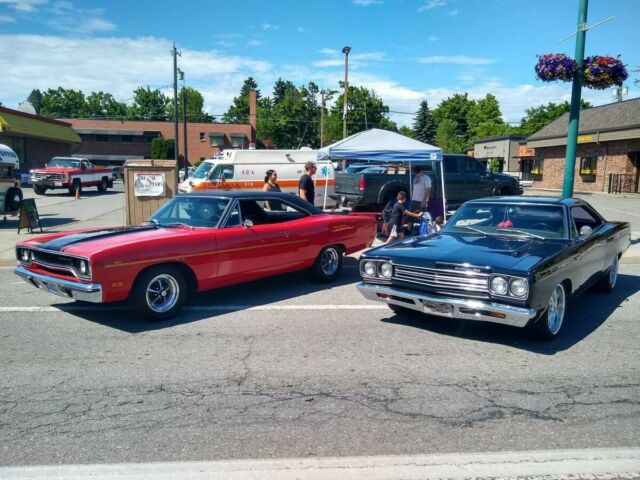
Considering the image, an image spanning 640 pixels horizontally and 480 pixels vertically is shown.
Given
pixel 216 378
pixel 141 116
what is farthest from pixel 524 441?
pixel 141 116

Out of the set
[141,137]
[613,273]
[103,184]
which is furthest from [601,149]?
[141,137]

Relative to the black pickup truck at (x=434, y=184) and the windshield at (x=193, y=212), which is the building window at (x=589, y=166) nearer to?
the black pickup truck at (x=434, y=184)

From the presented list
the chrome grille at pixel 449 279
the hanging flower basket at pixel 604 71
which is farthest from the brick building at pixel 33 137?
the chrome grille at pixel 449 279

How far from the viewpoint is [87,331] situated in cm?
584

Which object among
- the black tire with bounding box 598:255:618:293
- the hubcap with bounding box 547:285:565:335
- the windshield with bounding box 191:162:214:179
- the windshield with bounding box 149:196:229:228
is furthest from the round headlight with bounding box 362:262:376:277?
the windshield with bounding box 191:162:214:179

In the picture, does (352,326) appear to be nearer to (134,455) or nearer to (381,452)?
(381,452)

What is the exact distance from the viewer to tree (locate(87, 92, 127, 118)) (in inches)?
3851

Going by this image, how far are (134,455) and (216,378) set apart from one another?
50.0 inches

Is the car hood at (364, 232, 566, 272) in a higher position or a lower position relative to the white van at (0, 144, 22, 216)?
lower

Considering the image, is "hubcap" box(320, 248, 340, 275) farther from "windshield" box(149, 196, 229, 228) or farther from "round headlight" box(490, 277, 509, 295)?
"round headlight" box(490, 277, 509, 295)

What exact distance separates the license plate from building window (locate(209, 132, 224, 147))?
60.0 metres

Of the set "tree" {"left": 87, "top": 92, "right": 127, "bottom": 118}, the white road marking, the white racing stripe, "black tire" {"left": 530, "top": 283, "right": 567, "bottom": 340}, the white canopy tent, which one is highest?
"tree" {"left": 87, "top": 92, "right": 127, "bottom": 118}

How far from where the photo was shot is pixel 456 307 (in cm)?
522

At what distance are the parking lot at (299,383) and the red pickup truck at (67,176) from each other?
2354 cm
